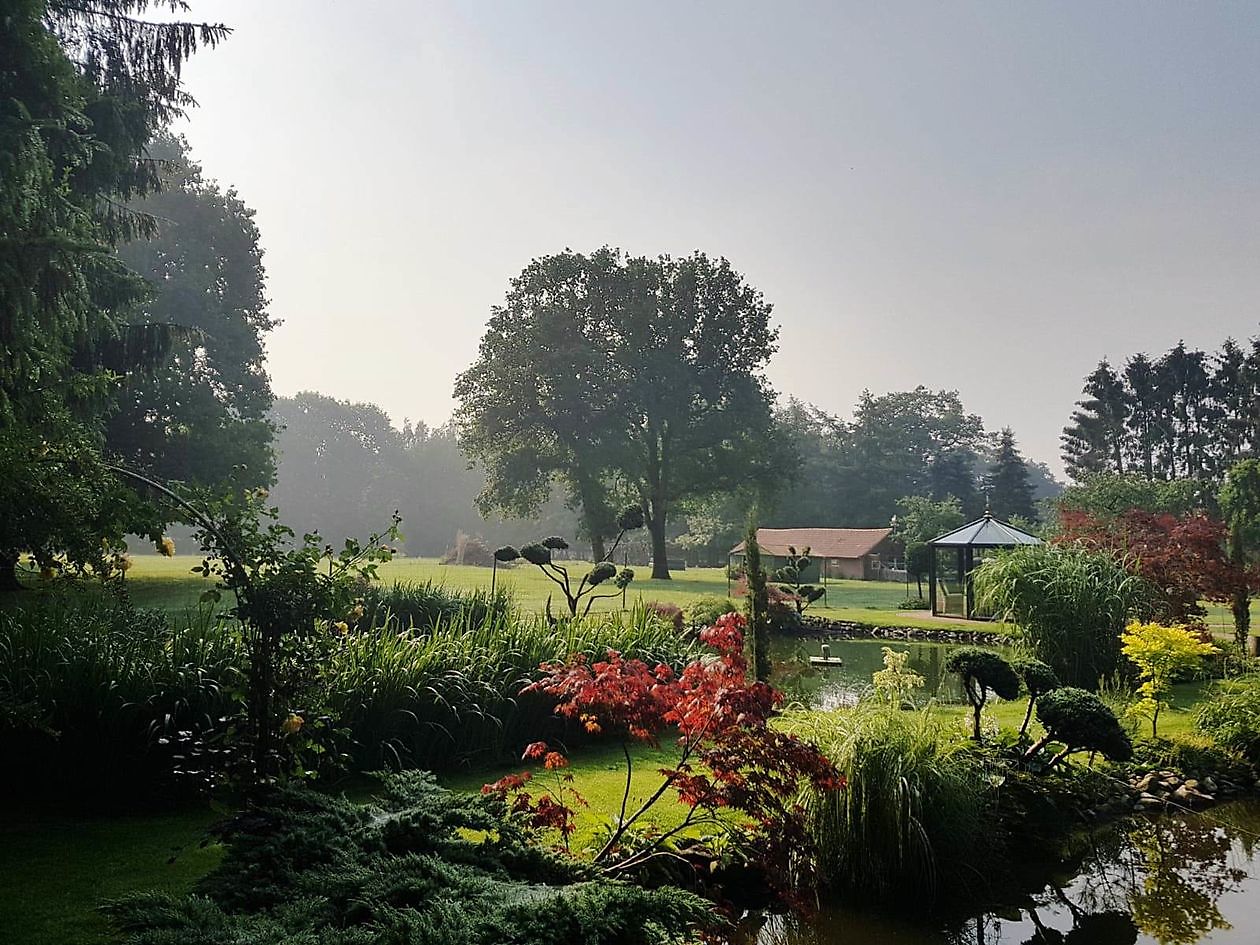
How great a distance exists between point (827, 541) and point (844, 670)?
93.8ft

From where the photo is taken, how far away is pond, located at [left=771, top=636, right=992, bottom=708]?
1044 centimetres

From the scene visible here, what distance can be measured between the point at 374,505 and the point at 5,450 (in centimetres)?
6615

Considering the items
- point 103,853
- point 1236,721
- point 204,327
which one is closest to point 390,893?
point 103,853

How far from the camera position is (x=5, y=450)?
14.4ft

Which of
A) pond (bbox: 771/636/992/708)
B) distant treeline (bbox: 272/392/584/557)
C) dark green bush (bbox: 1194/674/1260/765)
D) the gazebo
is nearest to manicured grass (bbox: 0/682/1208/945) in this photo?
pond (bbox: 771/636/992/708)

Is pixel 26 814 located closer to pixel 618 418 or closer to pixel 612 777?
pixel 612 777

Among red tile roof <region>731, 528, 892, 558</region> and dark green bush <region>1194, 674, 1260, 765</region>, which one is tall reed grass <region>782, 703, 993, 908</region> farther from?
red tile roof <region>731, 528, 892, 558</region>

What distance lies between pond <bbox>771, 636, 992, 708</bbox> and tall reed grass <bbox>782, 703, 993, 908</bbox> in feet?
10.5

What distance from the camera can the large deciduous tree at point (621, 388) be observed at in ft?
115

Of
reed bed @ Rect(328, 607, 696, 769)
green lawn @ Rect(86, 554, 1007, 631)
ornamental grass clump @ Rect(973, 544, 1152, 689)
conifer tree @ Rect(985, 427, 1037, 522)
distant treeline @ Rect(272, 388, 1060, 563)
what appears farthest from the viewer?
distant treeline @ Rect(272, 388, 1060, 563)

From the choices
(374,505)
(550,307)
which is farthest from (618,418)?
(374,505)

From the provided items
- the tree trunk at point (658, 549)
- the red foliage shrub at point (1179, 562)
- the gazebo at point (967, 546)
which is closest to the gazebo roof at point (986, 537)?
the gazebo at point (967, 546)

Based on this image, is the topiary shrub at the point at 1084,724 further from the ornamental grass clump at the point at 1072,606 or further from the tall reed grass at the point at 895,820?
the ornamental grass clump at the point at 1072,606

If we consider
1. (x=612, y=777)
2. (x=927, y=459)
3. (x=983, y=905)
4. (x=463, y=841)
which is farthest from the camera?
(x=927, y=459)
